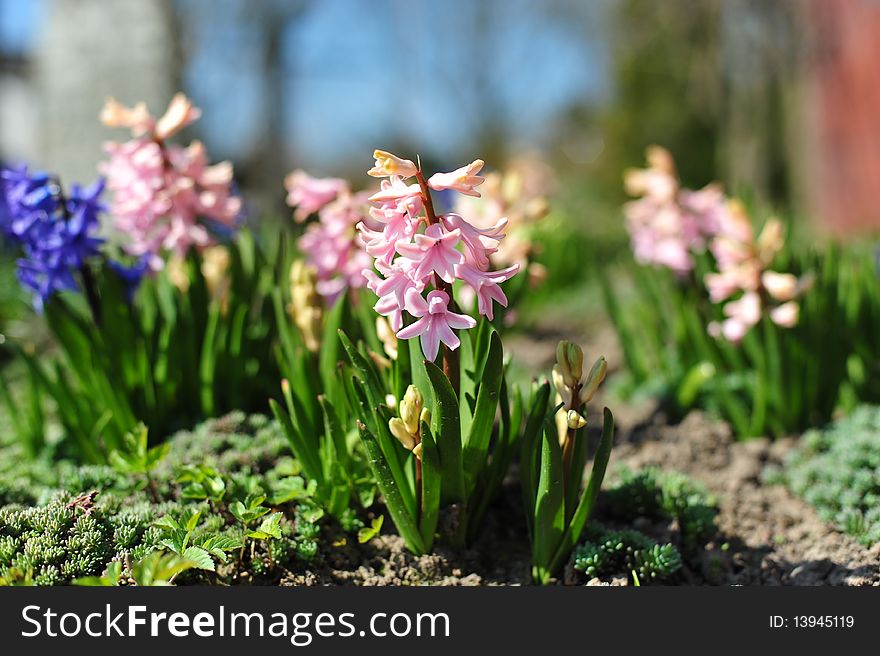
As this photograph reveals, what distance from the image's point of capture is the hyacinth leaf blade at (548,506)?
1817 millimetres

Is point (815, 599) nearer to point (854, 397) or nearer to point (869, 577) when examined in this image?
point (869, 577)

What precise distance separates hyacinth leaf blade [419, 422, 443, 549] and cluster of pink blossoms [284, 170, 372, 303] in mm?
766

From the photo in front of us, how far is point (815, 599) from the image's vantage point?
187 centimetres

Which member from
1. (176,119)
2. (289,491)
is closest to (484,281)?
(289,491)

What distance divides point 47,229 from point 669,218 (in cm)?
231

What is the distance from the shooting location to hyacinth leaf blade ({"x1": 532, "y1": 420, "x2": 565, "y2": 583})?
1817mm

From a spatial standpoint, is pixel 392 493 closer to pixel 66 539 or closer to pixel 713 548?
pixel 66 539

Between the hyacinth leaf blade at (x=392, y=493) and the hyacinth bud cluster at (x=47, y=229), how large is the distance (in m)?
1.17

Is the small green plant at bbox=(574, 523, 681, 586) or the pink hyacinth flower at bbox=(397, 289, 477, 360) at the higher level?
the pink hyacinth flower at bbox=(397, 289, 477, 360)

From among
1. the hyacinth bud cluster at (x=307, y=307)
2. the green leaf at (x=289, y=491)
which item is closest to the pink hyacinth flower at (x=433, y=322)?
the green leaf at (x=289, y=491)

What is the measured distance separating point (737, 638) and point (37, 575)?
158 centimetres

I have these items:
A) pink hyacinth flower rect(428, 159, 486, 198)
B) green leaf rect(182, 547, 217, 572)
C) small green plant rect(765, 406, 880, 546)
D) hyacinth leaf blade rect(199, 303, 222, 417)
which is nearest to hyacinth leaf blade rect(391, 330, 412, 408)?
pink hyacinth flower rect(428, 159, 486, 198)

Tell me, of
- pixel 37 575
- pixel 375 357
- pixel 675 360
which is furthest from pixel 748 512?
pixel 37 575

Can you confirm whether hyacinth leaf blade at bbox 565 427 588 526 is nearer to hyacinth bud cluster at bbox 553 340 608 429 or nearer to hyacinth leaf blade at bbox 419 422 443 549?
hyacinth bud cluster at bbox 553 340 608 429
